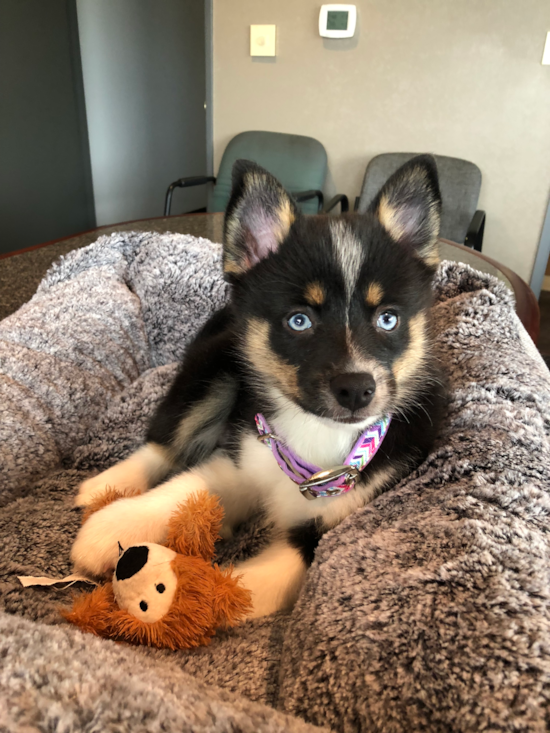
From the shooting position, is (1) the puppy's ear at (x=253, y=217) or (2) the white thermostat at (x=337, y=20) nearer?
(1) the puppy's ear at (x=253, y=217)

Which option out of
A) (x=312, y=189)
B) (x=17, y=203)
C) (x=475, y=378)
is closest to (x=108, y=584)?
(x=475, y=378)

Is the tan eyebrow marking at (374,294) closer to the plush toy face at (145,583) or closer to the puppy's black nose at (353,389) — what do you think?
the puppy's black nose at (353,389)

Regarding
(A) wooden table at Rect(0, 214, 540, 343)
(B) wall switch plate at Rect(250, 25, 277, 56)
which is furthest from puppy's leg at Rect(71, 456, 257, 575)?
(B) wall switch plate at Rect(250, 25, 277, 56)

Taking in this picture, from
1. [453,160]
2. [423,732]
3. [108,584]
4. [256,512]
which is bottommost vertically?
[256,512]

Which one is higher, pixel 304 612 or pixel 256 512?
pixel 304 612

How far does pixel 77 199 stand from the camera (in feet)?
20.2

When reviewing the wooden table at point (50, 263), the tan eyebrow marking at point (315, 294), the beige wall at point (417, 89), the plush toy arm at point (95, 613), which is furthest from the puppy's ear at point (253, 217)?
the beige wall at point (417, 89)

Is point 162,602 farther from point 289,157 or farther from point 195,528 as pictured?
point 289,157

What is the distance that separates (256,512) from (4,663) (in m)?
0.90

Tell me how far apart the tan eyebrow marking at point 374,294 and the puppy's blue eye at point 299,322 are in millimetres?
152

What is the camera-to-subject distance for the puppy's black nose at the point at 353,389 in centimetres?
111

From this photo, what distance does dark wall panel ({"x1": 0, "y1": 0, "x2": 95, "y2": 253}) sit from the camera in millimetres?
5000

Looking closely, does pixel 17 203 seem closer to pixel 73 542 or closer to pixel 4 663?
pixel 73 542

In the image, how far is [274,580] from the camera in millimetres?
1251
